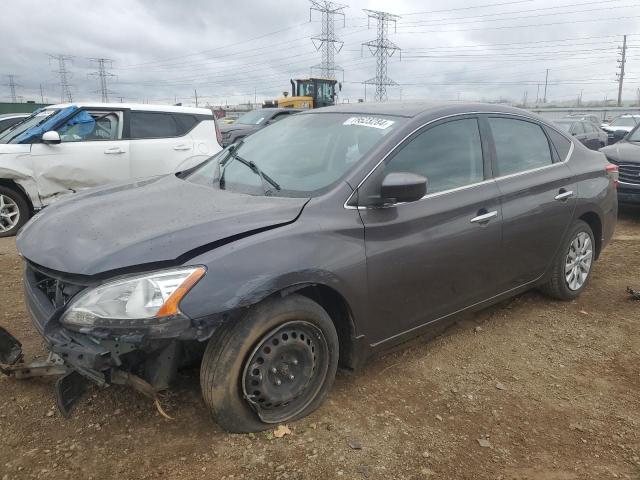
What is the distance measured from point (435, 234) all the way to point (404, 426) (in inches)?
43.6

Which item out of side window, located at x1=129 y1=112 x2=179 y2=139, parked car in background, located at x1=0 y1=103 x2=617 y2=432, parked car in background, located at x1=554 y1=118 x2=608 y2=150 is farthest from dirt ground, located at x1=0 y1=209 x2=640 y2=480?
parked car in background, located at x1=554 y1=118 x2=608 y2=150

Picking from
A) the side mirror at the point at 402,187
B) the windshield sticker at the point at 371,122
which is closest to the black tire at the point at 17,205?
the windshield sticker at the point at 371,122

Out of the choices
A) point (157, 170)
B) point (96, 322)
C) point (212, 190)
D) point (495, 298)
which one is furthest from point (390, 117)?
point (157, 170)

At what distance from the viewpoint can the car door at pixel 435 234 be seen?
9.39 ft

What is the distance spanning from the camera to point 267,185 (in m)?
3.03

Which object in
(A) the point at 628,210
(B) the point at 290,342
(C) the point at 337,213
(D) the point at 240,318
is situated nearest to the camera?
(D) the point at 240,318

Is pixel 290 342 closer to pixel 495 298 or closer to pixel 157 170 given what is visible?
pixel 495 298

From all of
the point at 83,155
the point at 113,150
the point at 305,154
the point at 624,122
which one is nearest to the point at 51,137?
the point at 83,155

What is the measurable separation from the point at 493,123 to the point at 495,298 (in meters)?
1.26

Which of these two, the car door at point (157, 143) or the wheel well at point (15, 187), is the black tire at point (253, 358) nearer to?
the car door at point (157, 143)

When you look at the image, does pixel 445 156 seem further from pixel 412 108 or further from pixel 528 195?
pixel 528 195

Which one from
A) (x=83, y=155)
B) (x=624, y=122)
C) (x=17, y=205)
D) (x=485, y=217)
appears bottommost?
(x=17, y=205)

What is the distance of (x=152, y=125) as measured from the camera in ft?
25.5

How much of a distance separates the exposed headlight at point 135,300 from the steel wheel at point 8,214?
543cm
